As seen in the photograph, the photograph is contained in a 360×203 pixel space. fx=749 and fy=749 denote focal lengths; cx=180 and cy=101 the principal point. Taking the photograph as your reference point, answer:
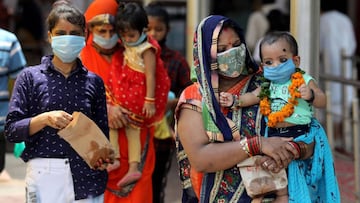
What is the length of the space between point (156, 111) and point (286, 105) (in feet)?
4.37

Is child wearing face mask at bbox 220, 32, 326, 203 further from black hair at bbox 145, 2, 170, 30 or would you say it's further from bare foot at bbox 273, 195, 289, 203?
black hair at bbox 145, 2, 170, 30

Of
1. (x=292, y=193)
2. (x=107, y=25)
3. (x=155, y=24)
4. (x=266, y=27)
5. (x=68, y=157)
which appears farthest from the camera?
(x=266, y=27)

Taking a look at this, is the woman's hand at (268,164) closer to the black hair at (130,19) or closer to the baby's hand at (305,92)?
the baby's hand at (305,92)

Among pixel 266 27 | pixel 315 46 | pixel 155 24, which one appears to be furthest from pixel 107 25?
pixel 266 27

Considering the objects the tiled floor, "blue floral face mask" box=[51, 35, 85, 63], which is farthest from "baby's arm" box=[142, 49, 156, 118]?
the tiled floor

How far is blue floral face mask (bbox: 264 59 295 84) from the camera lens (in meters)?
3.38

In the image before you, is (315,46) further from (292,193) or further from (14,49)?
(14,49)

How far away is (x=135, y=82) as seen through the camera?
14.5 ft

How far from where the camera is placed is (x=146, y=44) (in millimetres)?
4426

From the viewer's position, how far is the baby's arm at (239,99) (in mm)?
3348

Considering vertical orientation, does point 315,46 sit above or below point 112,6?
below

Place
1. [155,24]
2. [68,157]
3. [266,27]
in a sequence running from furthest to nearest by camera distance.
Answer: [266,27] < [155,24] < [68,157]

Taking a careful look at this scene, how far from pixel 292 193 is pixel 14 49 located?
2857 millimetres

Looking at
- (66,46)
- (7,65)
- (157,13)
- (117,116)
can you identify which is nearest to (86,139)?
(66,46)
